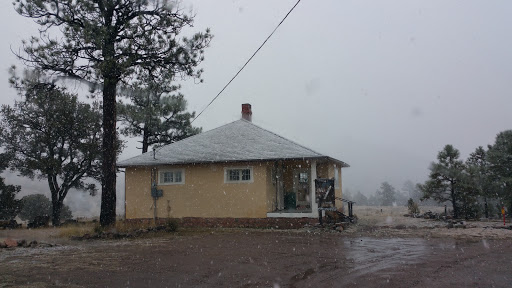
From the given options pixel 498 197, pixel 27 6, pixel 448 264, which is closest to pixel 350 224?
pixel 448 264

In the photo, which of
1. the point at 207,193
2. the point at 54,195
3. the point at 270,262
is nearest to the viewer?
the point at 270,262

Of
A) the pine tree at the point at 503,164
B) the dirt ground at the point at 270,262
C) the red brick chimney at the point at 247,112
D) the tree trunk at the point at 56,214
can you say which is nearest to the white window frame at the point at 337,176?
the red brick chimney at the point at 247,112

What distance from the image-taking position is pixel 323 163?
1884cm

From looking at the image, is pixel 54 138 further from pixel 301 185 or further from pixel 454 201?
pixel 454 201

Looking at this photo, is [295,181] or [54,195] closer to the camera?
[295,181]

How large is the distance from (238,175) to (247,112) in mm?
6767

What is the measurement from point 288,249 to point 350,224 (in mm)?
7748

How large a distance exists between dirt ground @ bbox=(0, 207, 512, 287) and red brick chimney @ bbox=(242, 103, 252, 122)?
Answer: 1094 centimetres

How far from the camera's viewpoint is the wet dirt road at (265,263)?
6.48 meters

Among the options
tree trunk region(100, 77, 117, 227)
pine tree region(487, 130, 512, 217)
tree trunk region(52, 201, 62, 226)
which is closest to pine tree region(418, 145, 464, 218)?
pine tree region(487, 130, 512, 217)

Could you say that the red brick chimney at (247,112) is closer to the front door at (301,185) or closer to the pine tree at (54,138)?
the front door at (301,185)

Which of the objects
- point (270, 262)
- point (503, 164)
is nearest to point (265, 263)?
point (270, 262)

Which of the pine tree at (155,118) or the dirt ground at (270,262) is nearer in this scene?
the dirt ground at (270,262)

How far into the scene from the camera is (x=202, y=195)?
17609 mm
